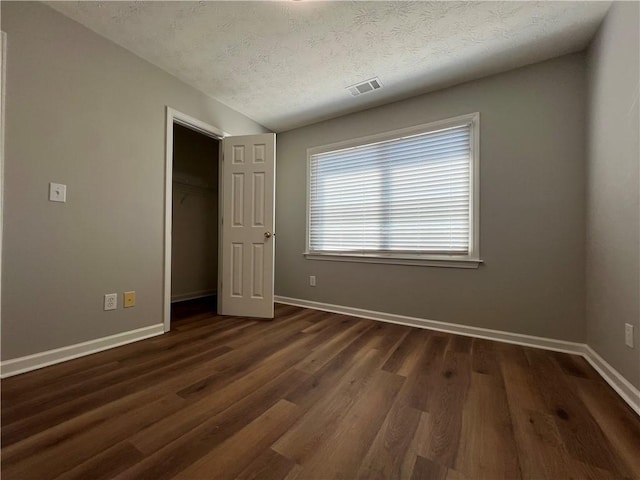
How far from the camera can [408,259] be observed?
2.63 metres

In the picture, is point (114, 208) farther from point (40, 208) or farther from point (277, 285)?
point (277, 285)

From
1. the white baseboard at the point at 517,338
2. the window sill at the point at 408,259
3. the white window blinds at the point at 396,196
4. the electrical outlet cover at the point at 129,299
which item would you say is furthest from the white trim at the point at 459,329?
the electrical outlet cover at the point at 129,299

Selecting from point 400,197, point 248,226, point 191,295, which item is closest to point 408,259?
point 400,197

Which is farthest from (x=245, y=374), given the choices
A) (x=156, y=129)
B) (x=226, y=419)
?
(x=156, y=129)

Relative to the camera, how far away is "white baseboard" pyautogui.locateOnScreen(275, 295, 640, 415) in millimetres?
1391

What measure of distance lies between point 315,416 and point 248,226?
81.5 inches

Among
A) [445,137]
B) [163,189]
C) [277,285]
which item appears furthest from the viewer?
[277,285]

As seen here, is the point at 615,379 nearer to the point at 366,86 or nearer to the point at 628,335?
the point at 628,335

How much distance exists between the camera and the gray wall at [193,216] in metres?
3.69

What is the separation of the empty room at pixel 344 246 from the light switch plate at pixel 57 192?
0.01 meters

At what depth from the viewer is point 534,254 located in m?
2.10

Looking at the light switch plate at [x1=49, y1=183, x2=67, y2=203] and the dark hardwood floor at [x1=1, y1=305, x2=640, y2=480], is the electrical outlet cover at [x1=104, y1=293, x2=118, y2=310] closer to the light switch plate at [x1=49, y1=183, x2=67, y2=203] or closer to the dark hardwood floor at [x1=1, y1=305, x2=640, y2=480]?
the dark hardwood floor at [x1=1, y1=305, x2=640, y2=480]

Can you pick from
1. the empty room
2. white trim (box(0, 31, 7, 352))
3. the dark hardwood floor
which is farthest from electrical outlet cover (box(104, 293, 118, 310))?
white trim (box(0, 31, 7, 352))

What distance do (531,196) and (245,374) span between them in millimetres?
2613
